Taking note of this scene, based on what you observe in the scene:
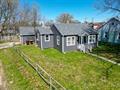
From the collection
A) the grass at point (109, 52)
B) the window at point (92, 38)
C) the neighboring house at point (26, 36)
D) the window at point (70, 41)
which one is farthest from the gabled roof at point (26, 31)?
the grass at point (109, 52)

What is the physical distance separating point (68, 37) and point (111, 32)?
12.6 m

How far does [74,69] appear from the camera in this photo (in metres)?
15.8

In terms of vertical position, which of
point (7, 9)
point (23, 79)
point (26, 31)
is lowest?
point (23, 79)

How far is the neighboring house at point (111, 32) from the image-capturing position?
31.0 metres

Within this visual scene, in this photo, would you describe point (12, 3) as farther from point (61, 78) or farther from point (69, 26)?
point (61, 78)

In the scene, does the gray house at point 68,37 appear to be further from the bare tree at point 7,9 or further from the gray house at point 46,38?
the bare tree at point 7,9

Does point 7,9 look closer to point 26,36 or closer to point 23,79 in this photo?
point 26,36

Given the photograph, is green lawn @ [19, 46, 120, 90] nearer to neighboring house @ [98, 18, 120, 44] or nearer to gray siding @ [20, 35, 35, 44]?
neighboring house @ [98, 18, 120, 44]

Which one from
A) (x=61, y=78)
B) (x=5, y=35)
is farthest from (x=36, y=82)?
(x=5, y=35)

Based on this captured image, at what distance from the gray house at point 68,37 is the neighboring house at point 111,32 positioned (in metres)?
6.70

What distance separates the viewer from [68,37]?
24.5 meters

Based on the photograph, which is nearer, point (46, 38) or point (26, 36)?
point (46, 38)

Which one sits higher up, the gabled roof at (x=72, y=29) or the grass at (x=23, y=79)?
the gabled roof at (x=72, y=29)

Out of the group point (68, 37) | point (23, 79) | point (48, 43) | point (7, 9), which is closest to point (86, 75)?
point (23, 79)
